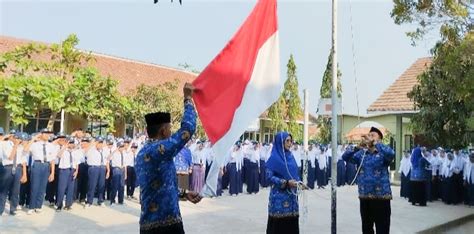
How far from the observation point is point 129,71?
83.5ft

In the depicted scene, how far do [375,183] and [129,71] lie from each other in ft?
68.5

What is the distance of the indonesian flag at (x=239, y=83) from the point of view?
12.7 ft

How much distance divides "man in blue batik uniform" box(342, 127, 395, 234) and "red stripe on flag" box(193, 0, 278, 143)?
285 centimetres

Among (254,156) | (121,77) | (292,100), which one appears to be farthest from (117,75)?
(292,100)

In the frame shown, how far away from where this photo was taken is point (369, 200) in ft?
21.4

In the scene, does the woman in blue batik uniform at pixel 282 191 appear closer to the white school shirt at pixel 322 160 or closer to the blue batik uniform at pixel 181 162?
the blue batik uniform at pixel 181 162

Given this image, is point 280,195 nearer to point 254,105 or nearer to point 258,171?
point 254,105

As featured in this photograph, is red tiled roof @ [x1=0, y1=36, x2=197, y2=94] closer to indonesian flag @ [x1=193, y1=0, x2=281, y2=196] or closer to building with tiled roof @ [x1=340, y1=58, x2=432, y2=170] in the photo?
building with tiled roof @ [x1=340, y1=58, x2=432, y2=170]

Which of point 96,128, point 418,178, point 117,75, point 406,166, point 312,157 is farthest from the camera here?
point 117,75

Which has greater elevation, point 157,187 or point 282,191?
point 157,187

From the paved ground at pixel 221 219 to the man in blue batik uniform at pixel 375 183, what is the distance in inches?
76.6

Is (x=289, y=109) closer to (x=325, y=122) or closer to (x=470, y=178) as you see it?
(x=325, y=122)

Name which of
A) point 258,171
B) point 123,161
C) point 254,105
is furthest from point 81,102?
point 254,105

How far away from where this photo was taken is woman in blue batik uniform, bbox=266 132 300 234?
5.52 meters
